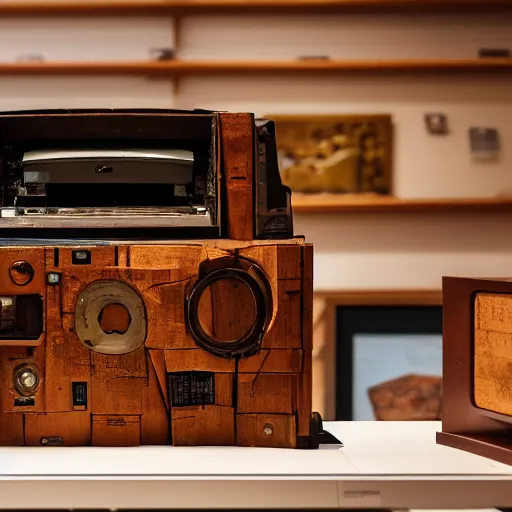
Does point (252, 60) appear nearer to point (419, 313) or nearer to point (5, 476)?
point (419, 313)

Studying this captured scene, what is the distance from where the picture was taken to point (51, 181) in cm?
118

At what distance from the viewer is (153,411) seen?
1.08m

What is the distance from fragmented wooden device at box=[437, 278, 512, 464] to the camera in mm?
1020

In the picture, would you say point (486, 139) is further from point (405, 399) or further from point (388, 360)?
point (405, 399)

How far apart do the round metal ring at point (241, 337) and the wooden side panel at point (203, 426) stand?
96 millimetres

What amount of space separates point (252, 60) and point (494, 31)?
1.06m

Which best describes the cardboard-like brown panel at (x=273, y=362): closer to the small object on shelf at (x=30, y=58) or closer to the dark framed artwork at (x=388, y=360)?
the dark framed artwork at (x=388, y=360)

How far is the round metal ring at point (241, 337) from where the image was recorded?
Result: 107cm

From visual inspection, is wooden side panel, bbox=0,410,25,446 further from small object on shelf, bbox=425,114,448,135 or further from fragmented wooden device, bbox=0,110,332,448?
small object on shelf, bbox=425,114,448,135

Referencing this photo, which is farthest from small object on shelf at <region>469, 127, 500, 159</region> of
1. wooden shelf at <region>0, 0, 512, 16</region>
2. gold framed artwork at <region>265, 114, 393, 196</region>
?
wooden shelf at <region>0, 0, 512, 16</region>

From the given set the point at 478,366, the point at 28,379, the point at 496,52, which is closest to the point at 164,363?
the point at 28,379

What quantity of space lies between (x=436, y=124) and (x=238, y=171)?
76.9 inches

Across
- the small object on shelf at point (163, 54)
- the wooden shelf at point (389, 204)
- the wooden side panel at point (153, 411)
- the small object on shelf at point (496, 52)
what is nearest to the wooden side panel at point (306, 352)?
the wooden side panel at point (153, 411)

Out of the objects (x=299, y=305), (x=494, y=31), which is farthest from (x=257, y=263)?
(x=494, y=31)
